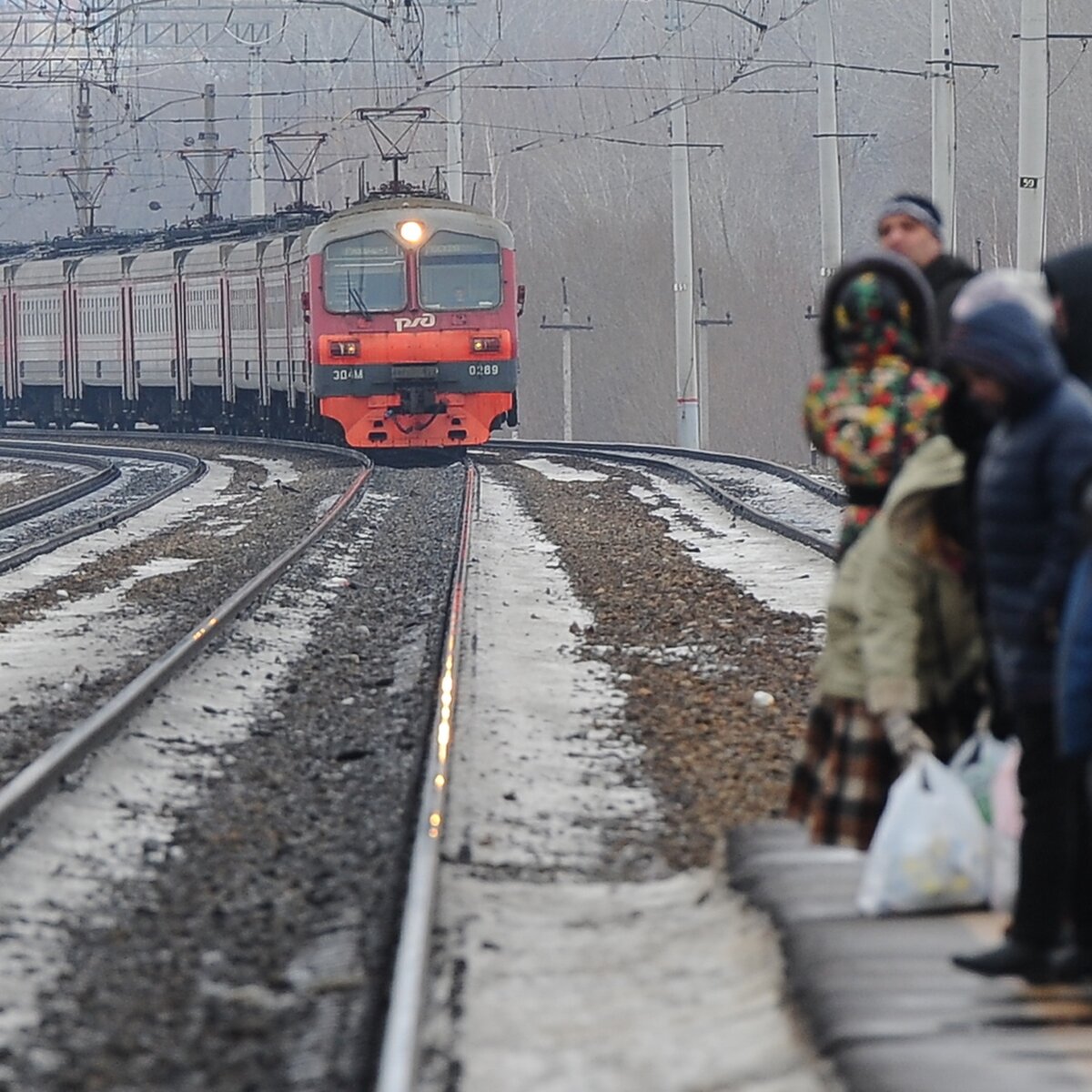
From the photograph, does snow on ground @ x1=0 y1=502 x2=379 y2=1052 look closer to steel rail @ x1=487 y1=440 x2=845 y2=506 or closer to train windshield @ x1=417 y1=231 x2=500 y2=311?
steel rail @ x1=487 y1=440 x2=845 y2=506

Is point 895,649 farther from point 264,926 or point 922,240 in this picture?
point 264,926

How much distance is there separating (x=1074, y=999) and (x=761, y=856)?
145 centimetres

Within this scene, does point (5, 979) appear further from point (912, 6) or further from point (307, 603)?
point (912, 6)

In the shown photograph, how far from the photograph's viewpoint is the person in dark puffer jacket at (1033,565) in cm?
419

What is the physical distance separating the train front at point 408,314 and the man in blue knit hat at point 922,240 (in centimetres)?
2047

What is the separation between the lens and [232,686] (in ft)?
32.3

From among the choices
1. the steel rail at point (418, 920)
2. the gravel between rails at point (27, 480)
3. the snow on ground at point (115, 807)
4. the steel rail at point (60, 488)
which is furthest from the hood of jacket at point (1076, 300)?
the gravel between rails at point (27, 480)

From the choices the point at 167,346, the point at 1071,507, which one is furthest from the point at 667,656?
the point at 167,346

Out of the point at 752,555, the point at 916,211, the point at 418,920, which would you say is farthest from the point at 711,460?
the point at 418,920

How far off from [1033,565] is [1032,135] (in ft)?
50.8

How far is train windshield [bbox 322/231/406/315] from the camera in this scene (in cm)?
2636

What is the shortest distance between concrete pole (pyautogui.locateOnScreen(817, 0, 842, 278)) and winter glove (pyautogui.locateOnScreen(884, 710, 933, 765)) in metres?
23.4

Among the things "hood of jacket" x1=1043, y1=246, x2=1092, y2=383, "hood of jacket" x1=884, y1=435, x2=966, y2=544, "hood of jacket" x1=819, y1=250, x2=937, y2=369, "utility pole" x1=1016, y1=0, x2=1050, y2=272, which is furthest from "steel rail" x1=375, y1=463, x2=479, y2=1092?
"utility pole" x1=1016, y1=0, x2=1050, y2=272

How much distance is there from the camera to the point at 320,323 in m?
26.4
